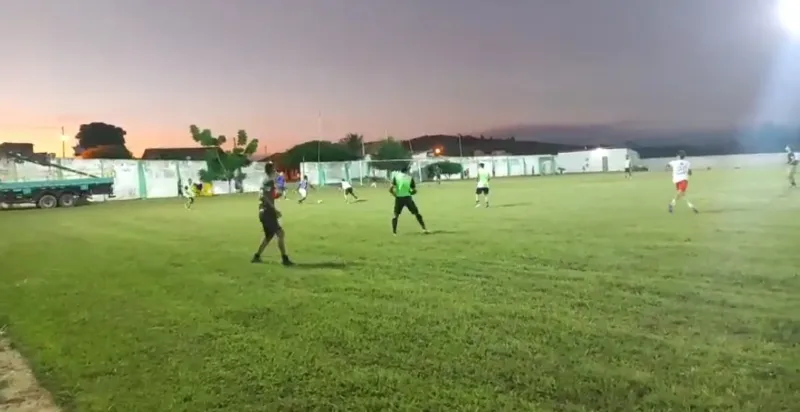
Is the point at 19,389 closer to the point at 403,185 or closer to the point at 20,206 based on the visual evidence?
the point at 403,185

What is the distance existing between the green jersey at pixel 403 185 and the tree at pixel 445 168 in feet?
178

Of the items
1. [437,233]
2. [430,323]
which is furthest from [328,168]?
[430,323]

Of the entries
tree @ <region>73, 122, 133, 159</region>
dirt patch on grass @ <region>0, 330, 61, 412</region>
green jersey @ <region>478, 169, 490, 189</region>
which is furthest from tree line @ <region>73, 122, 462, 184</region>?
dirt patch on grass @ <region>0, 330, 61, 412</region>

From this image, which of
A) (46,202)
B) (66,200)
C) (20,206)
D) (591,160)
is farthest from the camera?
(591,160)

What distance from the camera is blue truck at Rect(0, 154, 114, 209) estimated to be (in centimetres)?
4053

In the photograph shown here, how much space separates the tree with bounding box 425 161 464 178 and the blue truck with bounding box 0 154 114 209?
117 ft

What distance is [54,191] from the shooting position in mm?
41906

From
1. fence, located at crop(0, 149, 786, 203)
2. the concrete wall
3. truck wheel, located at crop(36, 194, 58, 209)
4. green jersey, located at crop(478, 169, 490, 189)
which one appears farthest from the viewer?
the concrete wall

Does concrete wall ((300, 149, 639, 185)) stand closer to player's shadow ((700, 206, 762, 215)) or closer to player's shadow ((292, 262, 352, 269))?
player's shadow ((700, 206, 762, 215))

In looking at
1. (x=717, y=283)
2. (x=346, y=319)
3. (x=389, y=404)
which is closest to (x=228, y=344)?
(x=346, y=319)

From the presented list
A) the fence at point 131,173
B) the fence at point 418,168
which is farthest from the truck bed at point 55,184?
the fence at point 418,168

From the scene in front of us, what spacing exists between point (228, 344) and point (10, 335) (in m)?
2.85

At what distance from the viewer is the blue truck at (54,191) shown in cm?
4053

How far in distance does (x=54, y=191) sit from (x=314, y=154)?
1729 inches
